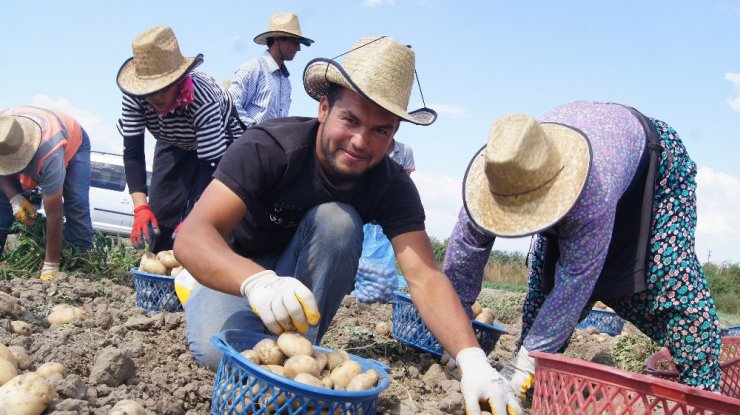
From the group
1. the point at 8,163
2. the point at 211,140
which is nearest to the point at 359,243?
the point at 211,140

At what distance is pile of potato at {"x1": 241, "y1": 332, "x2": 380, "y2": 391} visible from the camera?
6.28 feet

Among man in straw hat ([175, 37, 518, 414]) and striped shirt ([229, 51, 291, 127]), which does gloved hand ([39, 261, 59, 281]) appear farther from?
man in straw hat ([175, 37, 518, 414])

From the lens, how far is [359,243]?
2.65 meters

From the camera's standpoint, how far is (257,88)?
16.6ft

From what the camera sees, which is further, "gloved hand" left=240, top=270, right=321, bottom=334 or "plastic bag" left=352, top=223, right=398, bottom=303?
"plastic bag" left=352, top=223, right=398, bottom=303

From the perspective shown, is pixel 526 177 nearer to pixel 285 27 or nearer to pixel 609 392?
pixel 609 392

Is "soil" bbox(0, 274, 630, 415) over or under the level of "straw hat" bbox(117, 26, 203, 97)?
under

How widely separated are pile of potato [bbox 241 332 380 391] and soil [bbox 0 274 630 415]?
1.16 ft

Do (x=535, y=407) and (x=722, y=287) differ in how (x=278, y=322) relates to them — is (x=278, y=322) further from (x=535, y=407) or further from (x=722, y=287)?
(x=722, y=287)

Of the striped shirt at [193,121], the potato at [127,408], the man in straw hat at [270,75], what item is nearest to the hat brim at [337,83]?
the potato at [127,408]

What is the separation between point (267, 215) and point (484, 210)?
0.90 m

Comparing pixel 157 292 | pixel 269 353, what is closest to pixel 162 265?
pixel 157 292

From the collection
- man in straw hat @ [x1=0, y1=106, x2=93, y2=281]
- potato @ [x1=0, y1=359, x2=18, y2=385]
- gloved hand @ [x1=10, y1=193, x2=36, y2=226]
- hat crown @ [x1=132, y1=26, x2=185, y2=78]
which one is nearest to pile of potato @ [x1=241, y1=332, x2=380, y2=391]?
potato @ [x1=0, y1=359, x2=18, y2=385]

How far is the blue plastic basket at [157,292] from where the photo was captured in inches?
141
